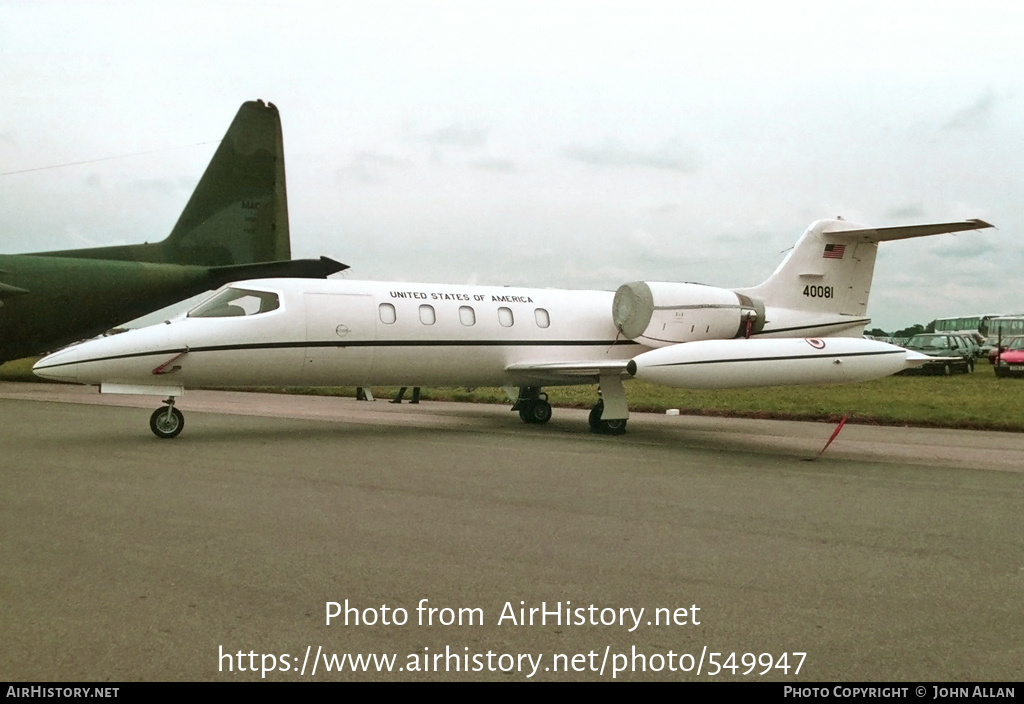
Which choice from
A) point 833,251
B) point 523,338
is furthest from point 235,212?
point 833,251

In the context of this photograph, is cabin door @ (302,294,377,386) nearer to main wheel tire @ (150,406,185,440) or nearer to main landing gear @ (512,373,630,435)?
main wheel tire @ (150,406,185,440)

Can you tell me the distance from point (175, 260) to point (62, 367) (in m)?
10.4

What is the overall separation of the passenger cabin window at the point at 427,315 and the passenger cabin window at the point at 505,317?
1.36 m

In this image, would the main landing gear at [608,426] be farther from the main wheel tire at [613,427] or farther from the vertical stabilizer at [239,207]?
the vertical stabilizer at [239,207]

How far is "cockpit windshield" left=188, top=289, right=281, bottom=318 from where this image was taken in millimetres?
13227

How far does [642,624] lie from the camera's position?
4504 millimetres

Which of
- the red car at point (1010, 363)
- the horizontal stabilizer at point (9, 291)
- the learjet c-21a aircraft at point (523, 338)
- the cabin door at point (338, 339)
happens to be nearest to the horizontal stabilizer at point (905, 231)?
the learjet c-21a aircraft at point (523, 338)

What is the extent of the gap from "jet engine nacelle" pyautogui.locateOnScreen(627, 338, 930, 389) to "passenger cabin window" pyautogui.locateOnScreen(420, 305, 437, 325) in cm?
360

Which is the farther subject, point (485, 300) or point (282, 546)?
point (485, 300)

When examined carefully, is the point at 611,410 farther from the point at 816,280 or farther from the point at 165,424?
the point at 165,424

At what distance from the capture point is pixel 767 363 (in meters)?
12.9
